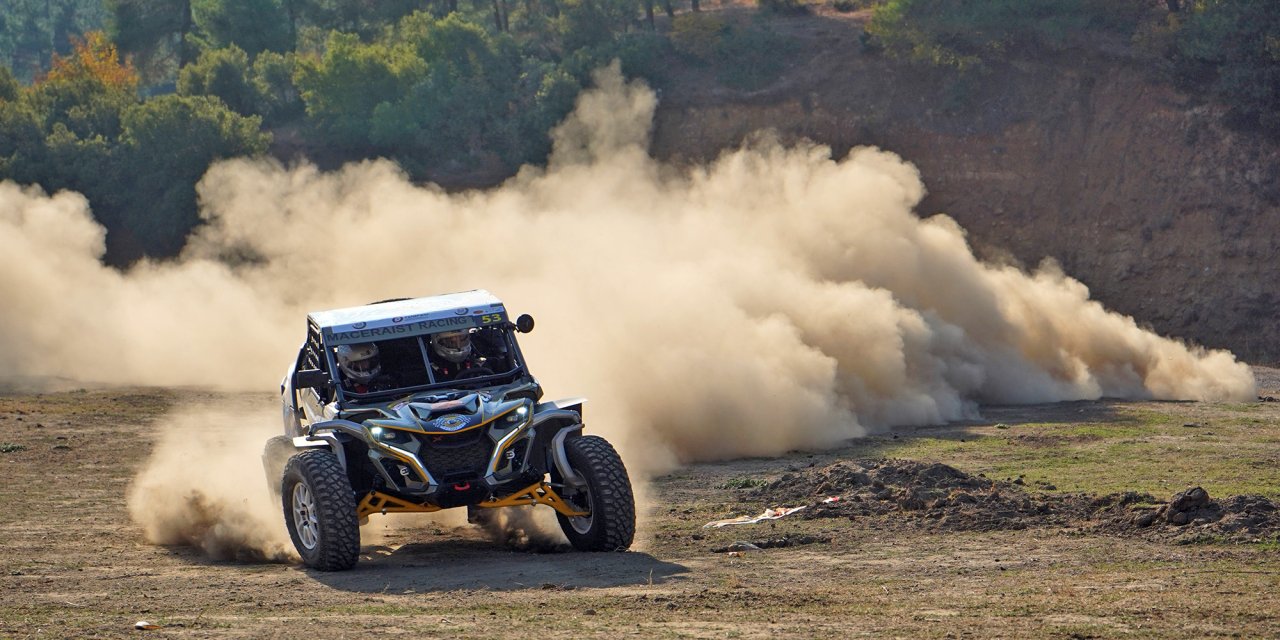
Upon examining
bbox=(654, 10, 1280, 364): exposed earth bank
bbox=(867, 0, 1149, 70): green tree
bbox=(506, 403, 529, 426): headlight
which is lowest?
bbox=(506, 403, 529, 426): headlight

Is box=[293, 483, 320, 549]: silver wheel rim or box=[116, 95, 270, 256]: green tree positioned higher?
box=[116, 95, 270, 256]: green tree

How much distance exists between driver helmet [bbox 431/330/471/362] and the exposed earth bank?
33.9 m

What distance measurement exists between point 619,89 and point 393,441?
43.2 m

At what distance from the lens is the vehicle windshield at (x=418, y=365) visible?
16.5m

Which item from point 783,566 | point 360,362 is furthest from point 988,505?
point 360,362

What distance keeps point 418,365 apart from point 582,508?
7.74 ft

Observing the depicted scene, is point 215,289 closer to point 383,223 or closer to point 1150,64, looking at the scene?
point 383,223

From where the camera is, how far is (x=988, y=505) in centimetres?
1758

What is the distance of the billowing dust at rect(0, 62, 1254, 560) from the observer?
26797 millimetres

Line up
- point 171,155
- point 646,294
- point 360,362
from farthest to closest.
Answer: point 171,155 < point 646,294 < point 360,362

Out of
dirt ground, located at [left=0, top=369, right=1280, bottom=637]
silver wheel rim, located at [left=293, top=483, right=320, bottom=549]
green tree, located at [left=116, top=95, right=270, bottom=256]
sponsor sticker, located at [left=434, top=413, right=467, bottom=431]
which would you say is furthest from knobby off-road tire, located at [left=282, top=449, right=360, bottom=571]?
green tree, located at [left=116, top=95, right=270, bottom=256]

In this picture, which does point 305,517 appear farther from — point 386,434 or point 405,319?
point 405,319

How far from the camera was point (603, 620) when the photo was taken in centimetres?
1218

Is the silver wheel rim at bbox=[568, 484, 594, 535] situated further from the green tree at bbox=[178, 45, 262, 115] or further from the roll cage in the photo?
the green tree at bbox=[178, 45, 262, 115]
